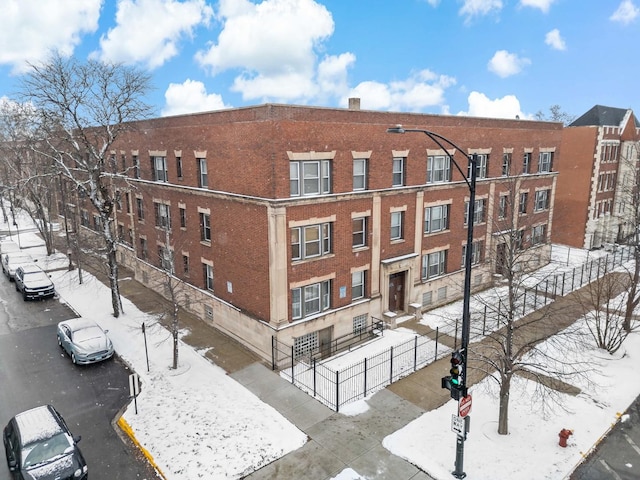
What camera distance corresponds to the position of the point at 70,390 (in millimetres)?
17266

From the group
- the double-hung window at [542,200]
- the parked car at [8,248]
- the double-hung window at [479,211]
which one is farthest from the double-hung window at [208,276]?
the parked car at [8,248]

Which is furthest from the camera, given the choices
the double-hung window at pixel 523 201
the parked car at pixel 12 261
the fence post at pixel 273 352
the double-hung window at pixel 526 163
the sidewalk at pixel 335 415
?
the double-hung window at pixel 523 201

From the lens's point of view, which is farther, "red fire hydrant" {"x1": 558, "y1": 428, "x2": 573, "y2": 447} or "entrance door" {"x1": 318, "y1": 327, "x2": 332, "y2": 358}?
"entrance door" {"x1": 318, "y1": 327, "x2": 332, "y2": 358}

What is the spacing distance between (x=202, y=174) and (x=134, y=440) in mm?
13248

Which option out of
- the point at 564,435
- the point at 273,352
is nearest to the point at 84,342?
the point at 273,352

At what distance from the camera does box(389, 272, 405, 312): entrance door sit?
80.4ft

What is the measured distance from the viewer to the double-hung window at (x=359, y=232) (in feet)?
70.7

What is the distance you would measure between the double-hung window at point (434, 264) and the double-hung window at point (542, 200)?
11369mm

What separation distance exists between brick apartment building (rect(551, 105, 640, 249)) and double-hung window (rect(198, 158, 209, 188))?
107 ft

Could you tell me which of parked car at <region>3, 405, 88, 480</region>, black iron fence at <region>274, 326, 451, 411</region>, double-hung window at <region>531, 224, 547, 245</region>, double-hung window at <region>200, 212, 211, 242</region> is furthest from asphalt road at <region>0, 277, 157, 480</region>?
double-hung window at <region>531, 224, 547, 245</region>

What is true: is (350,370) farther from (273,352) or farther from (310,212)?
(310,212)

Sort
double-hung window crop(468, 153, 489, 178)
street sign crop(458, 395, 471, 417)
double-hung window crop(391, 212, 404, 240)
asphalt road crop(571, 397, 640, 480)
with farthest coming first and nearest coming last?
double-hung window crop(468, 153, 489, 178), double-hung window crop(391, 212, 404, 240), asphalt road crop(571, 397, 640, 480), street sign crop(458, 395, 471, 417)

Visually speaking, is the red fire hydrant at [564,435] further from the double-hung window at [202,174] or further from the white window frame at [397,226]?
the double-hung window at [202,174]

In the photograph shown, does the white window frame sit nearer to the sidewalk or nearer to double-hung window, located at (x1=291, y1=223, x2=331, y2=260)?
double-hung window, located at (x1=291, y1=223, x2=331, y2=260)
